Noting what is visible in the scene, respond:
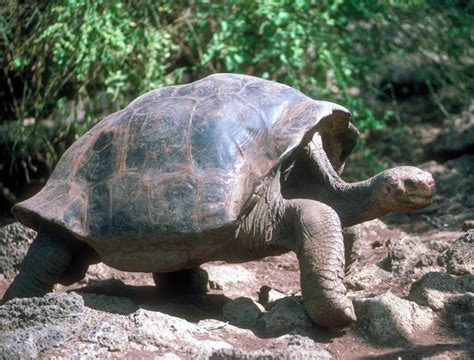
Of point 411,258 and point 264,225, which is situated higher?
point 264,225

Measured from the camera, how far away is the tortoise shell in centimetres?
426

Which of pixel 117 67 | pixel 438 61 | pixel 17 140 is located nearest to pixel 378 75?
pixel 438 61

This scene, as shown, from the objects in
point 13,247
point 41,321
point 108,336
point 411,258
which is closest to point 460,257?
point 411,258

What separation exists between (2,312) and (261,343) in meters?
1.36

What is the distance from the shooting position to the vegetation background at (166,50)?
7.36m

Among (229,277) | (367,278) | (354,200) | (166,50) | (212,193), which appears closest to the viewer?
(212,193)

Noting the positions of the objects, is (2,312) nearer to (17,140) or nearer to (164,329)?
(164,329)

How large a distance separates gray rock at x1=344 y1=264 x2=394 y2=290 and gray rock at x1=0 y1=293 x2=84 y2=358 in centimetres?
177

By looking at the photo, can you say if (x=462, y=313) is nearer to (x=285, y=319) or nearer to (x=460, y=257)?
(x=460, y=257)

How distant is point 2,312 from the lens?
4020 millimetres

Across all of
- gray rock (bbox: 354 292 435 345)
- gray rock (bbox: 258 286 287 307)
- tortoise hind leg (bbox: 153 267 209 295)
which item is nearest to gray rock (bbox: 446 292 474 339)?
gray rock (bbox: 354 292 435 345)

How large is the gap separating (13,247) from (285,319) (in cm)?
255

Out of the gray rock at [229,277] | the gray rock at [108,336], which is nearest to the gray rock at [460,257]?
the gray rock at [229,277]

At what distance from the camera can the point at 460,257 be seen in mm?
4738
